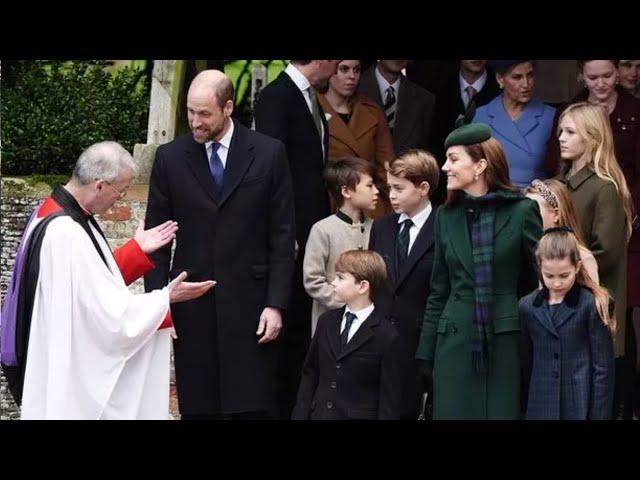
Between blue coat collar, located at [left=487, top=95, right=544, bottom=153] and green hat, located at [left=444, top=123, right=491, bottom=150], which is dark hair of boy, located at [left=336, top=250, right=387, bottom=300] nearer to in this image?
green hat, located at [left=444, top=123, right=491, bottom=150]

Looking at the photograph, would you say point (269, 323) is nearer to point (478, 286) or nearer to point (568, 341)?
point (478, 286)

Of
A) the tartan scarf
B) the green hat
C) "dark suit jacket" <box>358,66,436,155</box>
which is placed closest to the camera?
the tartan scarf

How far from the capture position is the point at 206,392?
38.6 ft

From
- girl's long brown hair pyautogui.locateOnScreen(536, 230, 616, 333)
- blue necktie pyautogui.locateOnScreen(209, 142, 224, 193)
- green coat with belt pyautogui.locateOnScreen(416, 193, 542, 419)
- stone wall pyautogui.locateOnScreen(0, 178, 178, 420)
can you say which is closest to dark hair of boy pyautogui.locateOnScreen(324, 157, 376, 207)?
blue necktie pyautogui.locateOnScreen(209, 142, 224, 193)

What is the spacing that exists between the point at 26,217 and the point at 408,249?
2930 millimetres

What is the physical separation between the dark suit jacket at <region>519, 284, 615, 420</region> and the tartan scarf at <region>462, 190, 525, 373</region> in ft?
0.85

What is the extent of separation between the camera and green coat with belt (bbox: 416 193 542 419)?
1132 cm

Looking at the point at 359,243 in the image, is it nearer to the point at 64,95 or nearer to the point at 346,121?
the point at 346,121

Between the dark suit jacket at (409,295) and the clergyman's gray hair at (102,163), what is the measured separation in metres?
1.61

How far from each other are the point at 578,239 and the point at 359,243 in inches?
49.2

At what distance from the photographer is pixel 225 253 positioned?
461 inches

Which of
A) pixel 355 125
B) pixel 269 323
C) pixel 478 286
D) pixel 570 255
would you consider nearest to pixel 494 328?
pixel 478 286

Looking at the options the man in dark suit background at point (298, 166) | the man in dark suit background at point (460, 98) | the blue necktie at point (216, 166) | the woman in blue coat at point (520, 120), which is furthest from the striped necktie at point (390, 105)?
the blue necktie at point (216, 166)
